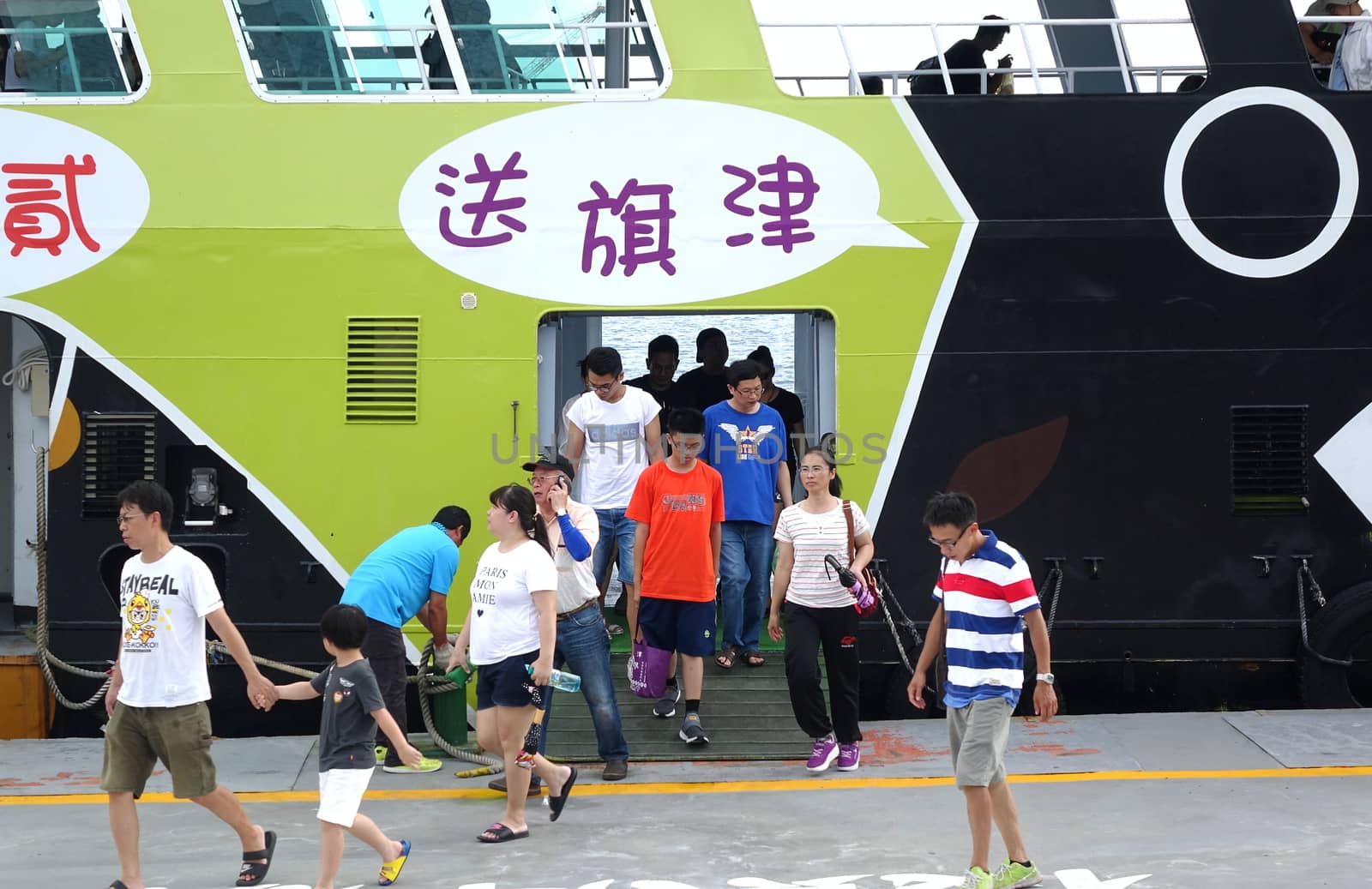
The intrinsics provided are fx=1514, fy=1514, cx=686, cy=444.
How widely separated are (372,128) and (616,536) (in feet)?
8.39

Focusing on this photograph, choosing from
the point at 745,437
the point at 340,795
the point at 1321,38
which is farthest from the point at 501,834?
the point at 1321,38

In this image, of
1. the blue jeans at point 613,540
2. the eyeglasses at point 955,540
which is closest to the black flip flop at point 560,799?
the blue jeans at point 613,540

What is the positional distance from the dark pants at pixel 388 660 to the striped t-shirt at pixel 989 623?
9.64 feet

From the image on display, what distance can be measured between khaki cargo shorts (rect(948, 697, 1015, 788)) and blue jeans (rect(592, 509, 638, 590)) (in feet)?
9.39

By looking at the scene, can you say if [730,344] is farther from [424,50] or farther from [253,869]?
[253,869]

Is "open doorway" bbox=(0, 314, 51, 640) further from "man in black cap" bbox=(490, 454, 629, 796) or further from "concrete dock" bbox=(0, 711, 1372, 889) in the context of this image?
"man in black cap" bbox=(490, 454, 629, 796)

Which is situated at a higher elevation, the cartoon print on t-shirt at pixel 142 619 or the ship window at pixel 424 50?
the ship window at pixel 424 50

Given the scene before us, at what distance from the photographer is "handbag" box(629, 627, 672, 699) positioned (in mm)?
7695

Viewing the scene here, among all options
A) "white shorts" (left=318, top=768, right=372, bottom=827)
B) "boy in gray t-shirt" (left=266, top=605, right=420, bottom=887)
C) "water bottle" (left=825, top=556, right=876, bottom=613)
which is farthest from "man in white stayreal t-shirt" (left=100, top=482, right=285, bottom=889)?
"water bottle" (left=825, top=556, right=876, bottom=613)

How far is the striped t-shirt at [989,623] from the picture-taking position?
18.3 ft

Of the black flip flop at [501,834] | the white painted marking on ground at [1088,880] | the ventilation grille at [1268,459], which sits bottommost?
the white painted marking on ground at [1088,880]

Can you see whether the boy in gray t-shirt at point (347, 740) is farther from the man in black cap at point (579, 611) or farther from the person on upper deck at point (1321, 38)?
the person on upper deck at point (1321, 38)

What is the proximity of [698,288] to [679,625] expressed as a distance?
186 centimetres

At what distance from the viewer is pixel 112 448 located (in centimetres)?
815
